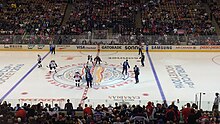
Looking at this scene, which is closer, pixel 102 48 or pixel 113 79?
pixel 113 79

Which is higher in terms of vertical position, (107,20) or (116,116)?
(107,20)

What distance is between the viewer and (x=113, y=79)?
17.4 m

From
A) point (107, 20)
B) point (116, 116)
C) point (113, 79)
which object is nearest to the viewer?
point (116, 116)

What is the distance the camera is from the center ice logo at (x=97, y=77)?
16.4 meters

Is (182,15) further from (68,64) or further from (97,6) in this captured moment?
(68,64)

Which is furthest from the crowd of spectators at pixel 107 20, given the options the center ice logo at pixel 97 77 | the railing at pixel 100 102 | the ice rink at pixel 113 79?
the railing at pixel 100 102

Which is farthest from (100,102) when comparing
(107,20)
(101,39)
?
(107,20)

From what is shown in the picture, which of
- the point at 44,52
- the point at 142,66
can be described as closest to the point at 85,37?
the point at 44,52

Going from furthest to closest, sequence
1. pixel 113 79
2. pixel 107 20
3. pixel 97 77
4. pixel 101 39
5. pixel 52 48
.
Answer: pixel 107 20 < pixel 101 39 < pixel 52 48 < pixel 97 77 < pixel 113 79

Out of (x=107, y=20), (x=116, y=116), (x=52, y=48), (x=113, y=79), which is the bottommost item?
(x=113, y=79)

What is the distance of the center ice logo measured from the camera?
53.9ft

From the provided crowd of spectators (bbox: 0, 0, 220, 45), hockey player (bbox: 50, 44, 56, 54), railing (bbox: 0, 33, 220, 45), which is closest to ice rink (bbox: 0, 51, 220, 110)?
hockey player (bbox: 50, 44, 56, 54)

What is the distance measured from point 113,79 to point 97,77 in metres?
0.85

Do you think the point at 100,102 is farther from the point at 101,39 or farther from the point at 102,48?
the point at 101,39
